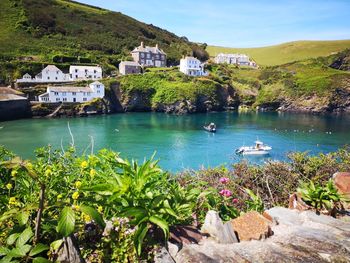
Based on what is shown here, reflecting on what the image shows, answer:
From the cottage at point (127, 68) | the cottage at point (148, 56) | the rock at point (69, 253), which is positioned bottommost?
the rock at point (69, 253)

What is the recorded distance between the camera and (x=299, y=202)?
7.24m

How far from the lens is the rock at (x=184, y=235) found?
15.2 feet

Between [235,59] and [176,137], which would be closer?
[176,137]

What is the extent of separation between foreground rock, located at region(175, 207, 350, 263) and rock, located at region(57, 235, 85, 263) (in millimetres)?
1328

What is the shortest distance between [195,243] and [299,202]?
354 centimetres

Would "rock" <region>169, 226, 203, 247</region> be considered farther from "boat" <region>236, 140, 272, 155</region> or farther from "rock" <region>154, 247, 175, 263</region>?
"boat" <region>236, 140, 272, 155</region>

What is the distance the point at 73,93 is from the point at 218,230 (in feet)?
282

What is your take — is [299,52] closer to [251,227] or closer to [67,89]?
[67,89]

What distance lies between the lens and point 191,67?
11838cm

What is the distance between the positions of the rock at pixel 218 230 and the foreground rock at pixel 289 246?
0.29 feet

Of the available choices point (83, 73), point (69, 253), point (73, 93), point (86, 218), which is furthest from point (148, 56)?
point (69, 253)

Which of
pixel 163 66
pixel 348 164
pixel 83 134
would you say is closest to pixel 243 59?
pixel 163 66

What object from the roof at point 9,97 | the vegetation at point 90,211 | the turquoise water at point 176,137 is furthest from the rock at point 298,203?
the roof at point 9,97

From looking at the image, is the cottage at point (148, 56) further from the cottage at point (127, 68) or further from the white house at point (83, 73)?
the white house at point (83, 73)
